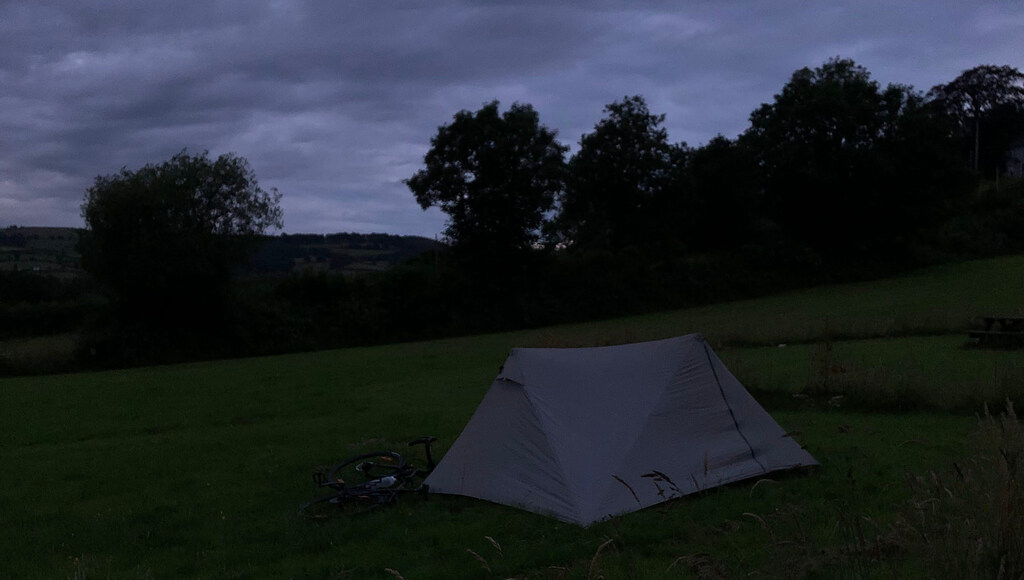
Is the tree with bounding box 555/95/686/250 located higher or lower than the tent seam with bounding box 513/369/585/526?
higher

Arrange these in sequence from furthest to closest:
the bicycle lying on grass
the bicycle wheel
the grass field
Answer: the bicycle wheel, the bicycle lying on grass, the grass field

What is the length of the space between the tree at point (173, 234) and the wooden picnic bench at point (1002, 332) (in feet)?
99.7

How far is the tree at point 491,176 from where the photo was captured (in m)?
44.8

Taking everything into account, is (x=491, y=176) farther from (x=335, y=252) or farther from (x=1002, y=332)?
(x=1002, y=332)

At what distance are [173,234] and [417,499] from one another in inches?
1189

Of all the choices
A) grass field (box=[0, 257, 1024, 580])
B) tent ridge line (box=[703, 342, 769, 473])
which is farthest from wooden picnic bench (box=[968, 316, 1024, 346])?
tent ridge line (box=[703, 342, 769, 473])

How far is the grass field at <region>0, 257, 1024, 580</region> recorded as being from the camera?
713cm

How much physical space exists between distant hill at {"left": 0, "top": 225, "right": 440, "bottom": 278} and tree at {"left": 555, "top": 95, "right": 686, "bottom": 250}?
9537 mm

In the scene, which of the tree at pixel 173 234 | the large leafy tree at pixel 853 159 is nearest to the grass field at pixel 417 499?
the tree at pixel 173 234

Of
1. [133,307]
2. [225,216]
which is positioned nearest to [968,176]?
[225,216]

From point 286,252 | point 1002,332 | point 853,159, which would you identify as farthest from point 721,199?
point 1002,332

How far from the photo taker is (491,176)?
147ft

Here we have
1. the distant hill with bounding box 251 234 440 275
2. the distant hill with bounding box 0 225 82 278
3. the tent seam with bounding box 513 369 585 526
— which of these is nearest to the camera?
the tent seam with bounding box 513 369 585 526

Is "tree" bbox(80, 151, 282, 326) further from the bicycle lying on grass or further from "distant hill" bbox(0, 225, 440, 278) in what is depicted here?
the bicycle lying on grass
